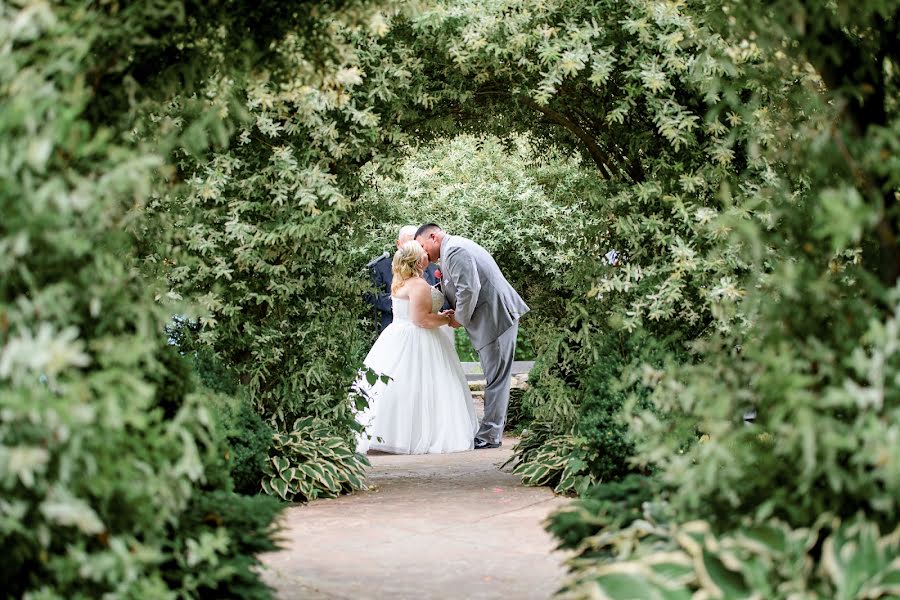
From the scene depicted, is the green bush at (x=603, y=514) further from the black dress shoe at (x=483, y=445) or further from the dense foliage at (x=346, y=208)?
the black dress shoe at (x=483, y=445)

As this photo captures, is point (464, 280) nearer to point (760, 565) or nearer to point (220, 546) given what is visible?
point (220, 546)

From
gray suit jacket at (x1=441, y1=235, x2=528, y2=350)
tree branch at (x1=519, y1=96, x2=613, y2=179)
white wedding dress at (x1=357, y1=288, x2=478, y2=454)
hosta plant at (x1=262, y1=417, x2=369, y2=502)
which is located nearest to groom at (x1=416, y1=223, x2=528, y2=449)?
gray suit jacket at (x1=441, y1=235, x2=528, y2=350)

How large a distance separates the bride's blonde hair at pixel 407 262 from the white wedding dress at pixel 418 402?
0.57 m

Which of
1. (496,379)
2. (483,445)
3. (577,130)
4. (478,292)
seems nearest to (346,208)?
(577,130)

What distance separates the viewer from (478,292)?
31.6 ft

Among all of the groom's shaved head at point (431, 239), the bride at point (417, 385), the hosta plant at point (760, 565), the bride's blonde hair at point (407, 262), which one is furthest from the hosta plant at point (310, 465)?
the hosta plant at point (760, 565)

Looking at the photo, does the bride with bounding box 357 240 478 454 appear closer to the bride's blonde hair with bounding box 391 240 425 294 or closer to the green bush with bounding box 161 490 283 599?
the bride's blonde hair with bounding box 391 240 425 294

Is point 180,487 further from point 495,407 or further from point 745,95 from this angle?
point 495,407

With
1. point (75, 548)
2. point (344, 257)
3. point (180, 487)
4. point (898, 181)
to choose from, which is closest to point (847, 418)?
point (898, 181)

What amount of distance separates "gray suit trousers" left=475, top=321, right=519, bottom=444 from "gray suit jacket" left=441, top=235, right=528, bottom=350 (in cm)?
9

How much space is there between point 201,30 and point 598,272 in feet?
14.1

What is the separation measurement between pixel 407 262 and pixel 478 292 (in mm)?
796

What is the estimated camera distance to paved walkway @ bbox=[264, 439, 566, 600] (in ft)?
15.0

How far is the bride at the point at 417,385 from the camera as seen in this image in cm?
977
